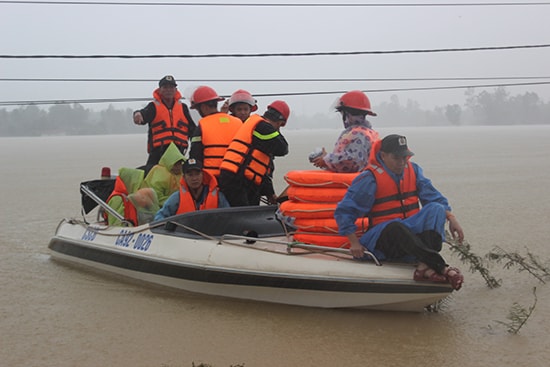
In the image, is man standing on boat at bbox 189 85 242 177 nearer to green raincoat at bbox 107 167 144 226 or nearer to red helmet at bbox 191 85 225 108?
red helmet at bbox 191 85 225 108

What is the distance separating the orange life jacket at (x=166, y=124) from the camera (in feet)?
27.1

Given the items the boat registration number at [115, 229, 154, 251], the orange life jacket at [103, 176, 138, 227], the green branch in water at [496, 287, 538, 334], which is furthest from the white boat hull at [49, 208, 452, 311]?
the green branch in water at [496, 287, 538, 334]

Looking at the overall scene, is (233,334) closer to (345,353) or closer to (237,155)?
(345,353)

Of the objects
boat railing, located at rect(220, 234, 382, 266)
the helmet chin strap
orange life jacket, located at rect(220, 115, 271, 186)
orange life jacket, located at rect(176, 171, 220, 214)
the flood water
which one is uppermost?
the helmet chin strap

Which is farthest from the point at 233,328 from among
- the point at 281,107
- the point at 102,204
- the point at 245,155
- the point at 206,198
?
the point at 102,204

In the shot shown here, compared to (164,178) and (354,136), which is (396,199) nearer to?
(354,136)

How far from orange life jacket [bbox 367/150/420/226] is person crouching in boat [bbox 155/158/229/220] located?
1.93 metres

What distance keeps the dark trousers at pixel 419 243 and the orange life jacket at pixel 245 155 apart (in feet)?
5.96

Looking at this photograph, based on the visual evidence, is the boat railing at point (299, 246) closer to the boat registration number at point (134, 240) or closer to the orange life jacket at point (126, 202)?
the boat registration number at point (134, 240)

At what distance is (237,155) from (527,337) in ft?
9.88

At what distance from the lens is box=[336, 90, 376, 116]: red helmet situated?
568 centimetres

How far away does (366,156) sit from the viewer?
570 centimetres

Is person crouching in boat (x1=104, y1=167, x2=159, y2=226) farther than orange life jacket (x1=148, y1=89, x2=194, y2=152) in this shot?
No

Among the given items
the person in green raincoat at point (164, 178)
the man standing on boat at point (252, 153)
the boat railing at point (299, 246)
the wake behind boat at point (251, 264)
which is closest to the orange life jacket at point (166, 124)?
the person in green raincoat at point (164, 178)
